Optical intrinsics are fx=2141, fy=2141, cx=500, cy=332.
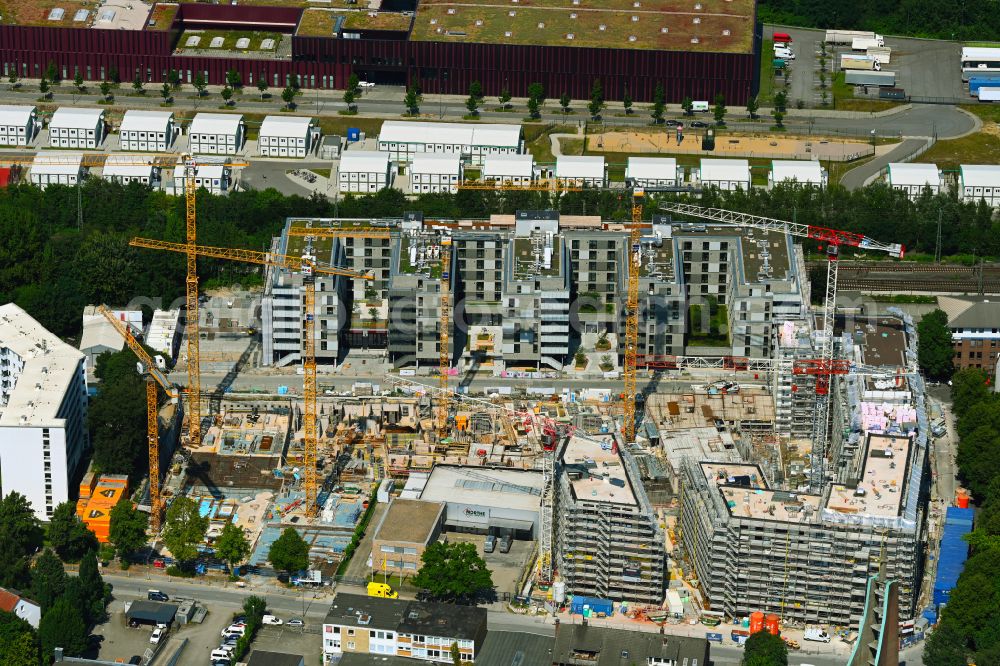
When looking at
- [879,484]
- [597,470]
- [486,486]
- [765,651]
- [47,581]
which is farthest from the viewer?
[486,486]

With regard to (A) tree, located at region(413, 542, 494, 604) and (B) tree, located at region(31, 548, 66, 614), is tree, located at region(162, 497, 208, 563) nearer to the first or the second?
(B) tree, located at region(31, 548, 66, 614)

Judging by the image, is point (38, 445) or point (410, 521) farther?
point (38, 445)

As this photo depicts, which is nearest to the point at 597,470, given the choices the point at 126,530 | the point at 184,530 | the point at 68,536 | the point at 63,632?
the point at 184,530

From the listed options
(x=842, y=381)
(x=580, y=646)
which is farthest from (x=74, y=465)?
(x=842, y=381)

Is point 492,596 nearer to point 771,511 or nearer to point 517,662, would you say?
point 517,662

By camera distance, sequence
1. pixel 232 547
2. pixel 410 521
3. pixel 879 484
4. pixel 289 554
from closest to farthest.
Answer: pixel 879 484
pixel 289 554
pixel 232 547
pixel 410 521

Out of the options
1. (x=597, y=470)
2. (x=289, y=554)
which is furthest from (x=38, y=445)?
(x=597, y=470)

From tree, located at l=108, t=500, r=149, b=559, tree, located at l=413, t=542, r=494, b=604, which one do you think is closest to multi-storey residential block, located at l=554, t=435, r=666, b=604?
tree, located at l=413, t=542, r=494, b=604

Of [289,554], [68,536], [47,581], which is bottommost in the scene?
[47,581]

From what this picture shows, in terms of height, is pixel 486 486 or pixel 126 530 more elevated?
pixel 486 486

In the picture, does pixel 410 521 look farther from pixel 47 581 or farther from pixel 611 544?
pixel 47 581
